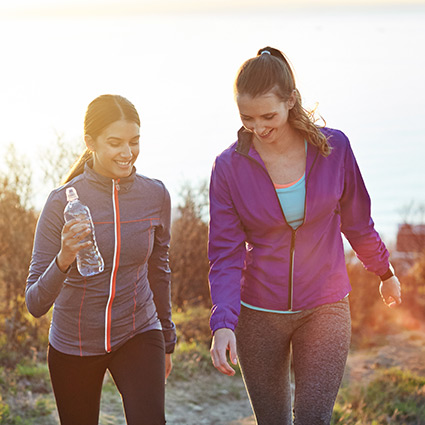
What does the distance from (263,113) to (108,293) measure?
109 cm

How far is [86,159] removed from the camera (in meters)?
3.41

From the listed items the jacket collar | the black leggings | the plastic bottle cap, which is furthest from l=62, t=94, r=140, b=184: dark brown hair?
the black leggings

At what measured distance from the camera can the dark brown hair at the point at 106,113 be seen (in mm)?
3178

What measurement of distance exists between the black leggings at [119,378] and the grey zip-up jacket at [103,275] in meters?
0.06

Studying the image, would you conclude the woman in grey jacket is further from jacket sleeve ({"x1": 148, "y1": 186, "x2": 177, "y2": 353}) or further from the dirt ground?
the dirt ground

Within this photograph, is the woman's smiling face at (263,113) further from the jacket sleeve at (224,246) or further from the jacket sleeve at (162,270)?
the jacket sleeve at (162,270)

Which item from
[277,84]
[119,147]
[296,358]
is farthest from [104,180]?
[296,358]

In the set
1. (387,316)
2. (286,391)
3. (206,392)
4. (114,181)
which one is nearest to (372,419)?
(206,392)

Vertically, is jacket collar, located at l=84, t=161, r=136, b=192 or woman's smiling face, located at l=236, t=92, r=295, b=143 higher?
woman's smiling face, located at l=236, t=92, r=295, b=143

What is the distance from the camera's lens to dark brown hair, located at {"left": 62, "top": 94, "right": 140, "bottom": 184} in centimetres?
318

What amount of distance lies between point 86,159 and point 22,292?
3.96m

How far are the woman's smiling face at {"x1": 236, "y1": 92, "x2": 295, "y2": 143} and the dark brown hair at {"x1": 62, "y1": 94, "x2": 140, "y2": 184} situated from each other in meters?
0.53

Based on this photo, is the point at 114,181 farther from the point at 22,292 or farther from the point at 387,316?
the point at 387,316

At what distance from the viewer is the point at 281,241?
312cm
